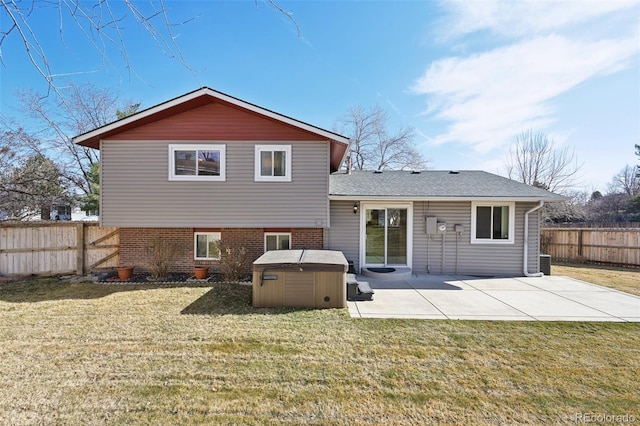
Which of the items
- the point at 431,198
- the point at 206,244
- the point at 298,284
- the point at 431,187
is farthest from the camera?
the point at 431,187

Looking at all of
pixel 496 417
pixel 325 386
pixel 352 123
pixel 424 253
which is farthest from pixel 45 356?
pixel 352 123

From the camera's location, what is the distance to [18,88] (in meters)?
13.3

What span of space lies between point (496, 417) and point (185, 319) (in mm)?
4768

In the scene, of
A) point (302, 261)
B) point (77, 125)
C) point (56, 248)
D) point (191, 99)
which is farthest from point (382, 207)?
point (77, 125)

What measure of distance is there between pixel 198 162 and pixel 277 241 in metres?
3.33

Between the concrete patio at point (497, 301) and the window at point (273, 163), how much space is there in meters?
3.89

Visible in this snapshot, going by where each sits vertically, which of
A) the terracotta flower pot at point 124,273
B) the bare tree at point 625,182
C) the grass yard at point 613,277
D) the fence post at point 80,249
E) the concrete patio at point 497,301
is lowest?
the grass yard at point 613,277

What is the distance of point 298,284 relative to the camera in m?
5.81

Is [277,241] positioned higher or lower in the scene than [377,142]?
lower

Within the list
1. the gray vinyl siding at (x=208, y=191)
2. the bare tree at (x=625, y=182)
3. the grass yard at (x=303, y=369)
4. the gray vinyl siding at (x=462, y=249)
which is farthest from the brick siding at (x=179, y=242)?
the bare tree at (x=625, y=182)

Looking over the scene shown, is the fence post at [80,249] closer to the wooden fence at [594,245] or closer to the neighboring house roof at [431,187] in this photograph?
the neighboring house roof at [431,187]

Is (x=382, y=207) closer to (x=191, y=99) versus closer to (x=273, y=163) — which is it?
(x=273, y=163)

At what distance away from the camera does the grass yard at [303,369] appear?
272 cm

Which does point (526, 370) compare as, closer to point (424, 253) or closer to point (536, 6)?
point (424, 253)
